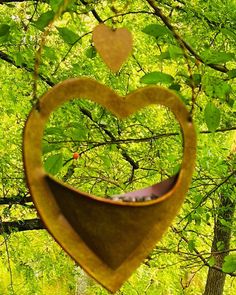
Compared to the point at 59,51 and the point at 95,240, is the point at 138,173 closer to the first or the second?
the point at 59,51

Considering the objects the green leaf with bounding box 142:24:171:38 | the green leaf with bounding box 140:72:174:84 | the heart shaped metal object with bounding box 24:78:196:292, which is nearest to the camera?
the heart shaped metal object with bounding box 24:78:196:292

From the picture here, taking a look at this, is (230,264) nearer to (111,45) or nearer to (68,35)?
(68,35)

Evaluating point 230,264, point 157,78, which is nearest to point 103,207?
point 157,78

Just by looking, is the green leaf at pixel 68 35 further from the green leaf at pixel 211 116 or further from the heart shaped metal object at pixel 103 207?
the heart shaped metal object at pixel 103 207

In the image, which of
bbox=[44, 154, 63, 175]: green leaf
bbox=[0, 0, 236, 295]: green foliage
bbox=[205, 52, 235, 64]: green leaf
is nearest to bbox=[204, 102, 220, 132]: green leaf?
bbox=[0, 0, 236, 295]: green foliage

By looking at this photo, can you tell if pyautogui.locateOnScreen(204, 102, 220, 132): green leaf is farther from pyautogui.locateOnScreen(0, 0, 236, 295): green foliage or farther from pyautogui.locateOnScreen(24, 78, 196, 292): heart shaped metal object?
pyautogui.locateOnScreen(24, 78, 196, 292): heart shaped metal object

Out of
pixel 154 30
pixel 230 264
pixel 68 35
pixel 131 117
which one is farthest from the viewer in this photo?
pixel 131 117
